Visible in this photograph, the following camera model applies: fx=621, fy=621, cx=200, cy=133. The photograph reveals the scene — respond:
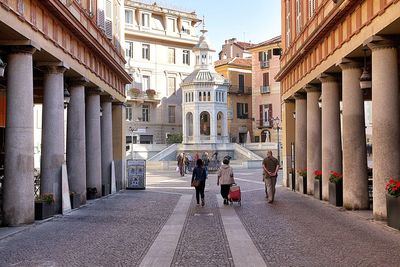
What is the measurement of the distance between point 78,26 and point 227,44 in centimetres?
7671

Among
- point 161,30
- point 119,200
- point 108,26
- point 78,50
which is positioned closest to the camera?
point 78,50

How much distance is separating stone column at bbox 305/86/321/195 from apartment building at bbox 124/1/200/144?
150 ft

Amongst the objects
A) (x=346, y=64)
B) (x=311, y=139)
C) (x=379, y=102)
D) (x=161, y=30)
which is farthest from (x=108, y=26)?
(x=161, y=30)

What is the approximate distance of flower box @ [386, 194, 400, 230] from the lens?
12305mm

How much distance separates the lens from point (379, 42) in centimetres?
1352

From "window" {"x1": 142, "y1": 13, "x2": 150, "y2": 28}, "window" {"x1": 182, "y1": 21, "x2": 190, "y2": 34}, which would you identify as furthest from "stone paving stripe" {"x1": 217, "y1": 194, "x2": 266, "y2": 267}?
"window" {"x1": 182, "y1": 21, "x2": 190, "y2": 34}

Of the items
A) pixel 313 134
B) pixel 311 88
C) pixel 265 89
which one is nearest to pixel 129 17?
pixel 265 89

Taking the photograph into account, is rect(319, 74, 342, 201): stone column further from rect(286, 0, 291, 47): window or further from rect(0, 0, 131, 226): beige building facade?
rect(286, 0, 291, 47): window

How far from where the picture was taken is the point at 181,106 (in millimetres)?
73938

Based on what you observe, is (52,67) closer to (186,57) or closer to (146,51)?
(146,51)

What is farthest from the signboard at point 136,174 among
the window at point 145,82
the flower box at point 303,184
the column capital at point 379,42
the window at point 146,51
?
the window at point 146,51

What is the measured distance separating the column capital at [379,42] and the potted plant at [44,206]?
8.47m

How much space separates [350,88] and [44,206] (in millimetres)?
8475

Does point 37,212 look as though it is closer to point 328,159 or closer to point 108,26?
point 328,159
